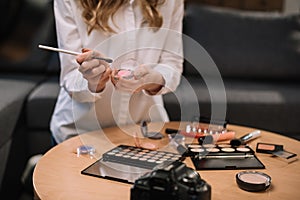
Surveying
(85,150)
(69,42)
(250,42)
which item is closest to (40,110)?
(69,42)

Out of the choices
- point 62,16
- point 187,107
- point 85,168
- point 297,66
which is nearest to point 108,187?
point 85,168

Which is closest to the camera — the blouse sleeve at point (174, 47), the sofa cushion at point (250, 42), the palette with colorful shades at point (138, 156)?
the palette with colorful shades at point (138, 156)

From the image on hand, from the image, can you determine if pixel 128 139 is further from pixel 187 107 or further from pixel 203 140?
pixel 187 107

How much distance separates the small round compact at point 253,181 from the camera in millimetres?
848

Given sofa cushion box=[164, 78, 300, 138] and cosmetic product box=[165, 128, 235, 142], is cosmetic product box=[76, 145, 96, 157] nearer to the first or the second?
cosmetic product box=[165, 128, 235, 142]

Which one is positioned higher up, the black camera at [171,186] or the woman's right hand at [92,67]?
the woman's right hand at [92,67]

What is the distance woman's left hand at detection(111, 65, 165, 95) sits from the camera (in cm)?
108

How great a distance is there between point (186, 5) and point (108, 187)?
5.16ft

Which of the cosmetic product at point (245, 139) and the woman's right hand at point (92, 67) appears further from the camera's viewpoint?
the cosmetic product at point (245, 139)

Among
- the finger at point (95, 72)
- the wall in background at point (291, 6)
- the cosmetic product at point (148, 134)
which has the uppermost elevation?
the wall in background at point (291, 6)

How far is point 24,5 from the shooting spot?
2.24m

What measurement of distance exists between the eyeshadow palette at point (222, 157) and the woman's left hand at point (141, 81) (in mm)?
196

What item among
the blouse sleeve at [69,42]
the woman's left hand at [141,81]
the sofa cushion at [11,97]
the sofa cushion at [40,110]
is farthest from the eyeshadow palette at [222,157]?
the sofa cushion at [40,110]

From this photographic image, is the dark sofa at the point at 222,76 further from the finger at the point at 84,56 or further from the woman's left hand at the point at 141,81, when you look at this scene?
the finger at the point at 84,56
